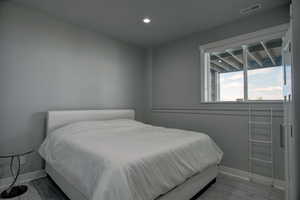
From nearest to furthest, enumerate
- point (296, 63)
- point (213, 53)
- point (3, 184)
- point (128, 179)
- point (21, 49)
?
point (296, 63)
point (128, 179)
point (3, 184)
point (21, 49)
point (213, 53)

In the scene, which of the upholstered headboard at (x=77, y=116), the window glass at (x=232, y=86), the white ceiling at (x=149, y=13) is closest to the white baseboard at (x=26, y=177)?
the upholstered headboard at (x=77, y=116)

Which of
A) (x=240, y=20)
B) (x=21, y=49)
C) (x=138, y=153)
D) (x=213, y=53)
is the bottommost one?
(x=138, y=153)

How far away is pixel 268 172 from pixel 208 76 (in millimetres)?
2042

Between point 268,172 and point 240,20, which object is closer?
point 268,172

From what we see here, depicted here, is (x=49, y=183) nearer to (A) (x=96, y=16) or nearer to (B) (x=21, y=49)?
(B) (x=21, y=49)

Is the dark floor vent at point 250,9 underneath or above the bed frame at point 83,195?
above

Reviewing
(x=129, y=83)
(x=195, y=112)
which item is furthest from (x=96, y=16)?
(x=195, y=112)

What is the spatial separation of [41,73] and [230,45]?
353 cm

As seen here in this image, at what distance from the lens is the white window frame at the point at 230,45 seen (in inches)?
100

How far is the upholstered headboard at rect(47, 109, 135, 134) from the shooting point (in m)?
2.61

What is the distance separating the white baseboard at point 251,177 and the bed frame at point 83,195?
58 cm

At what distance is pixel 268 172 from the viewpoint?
2.55 m

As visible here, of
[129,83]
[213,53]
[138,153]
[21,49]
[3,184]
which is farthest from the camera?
[129,83]

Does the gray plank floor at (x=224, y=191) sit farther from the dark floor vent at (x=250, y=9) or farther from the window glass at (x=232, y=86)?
the dark floor vent at (x=250, y=9)
